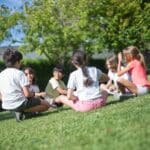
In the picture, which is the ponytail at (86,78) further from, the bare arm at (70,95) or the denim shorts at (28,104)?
the denim shorts at (28,104)

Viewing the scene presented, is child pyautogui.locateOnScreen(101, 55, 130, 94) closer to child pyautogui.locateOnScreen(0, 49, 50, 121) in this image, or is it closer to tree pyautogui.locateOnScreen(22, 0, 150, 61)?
child pyautogui.locateOnScreen(0, 49, 50, 121)

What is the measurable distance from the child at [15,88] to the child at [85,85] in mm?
986

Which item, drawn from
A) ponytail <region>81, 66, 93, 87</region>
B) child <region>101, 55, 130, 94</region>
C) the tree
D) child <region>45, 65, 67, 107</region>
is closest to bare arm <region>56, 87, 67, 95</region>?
child <region>45, 65, 67, 107</region>

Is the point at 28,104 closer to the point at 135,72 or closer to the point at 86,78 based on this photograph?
the point at 86,78

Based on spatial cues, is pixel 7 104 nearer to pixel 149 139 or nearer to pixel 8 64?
pixel 8 64

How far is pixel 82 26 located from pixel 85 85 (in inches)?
1263

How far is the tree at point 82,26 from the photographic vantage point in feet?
143

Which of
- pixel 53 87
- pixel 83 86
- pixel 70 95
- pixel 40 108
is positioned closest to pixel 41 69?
pixel 53 87

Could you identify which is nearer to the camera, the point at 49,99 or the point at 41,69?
the point at 49,99

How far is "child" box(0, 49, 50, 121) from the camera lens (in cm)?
1270

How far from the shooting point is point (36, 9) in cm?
4559

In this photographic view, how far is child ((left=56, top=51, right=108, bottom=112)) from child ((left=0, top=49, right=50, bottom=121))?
0.99 metres

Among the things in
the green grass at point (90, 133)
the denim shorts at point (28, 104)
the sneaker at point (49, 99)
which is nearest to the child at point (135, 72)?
the sneaker at point (49, 99)

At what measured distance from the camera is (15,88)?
12930mm
